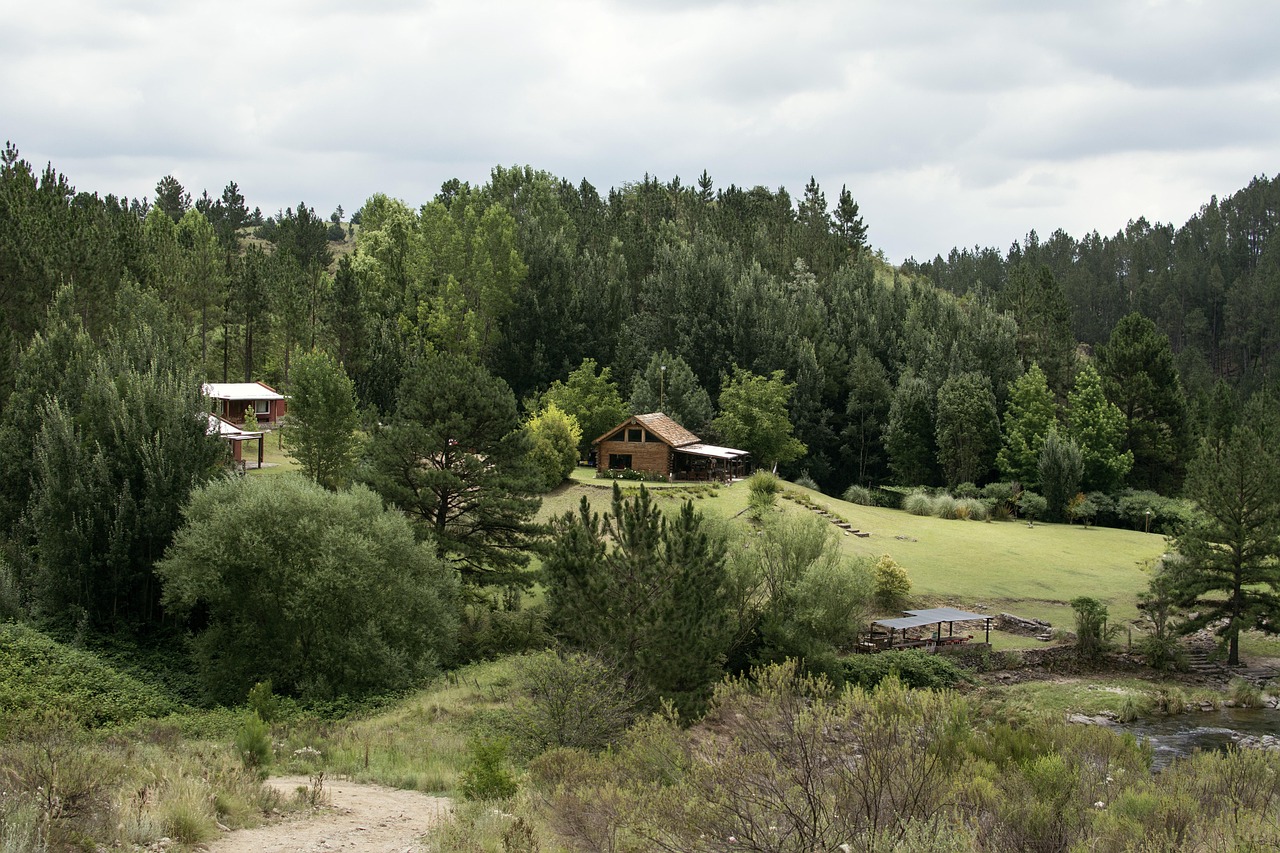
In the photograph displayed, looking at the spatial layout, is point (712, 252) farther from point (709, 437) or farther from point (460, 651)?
point (460, 651)

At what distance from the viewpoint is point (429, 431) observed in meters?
33.4

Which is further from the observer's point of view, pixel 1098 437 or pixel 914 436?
pixel 914 436

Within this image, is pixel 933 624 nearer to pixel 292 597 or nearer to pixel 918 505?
pixel 292 597

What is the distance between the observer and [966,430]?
6500 cm

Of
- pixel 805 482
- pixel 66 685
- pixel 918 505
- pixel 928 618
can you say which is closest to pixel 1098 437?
pixel 918 505

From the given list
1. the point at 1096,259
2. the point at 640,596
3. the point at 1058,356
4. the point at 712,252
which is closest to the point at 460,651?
the point at 640,596

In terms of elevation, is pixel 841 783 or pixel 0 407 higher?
pixel 0 407

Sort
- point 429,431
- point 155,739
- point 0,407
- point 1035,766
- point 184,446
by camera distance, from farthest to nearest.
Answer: point 0,407
point 429,431
point 184,446
point 155,739
point 1035,766

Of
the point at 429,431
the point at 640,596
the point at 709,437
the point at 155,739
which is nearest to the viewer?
the point at 155,739

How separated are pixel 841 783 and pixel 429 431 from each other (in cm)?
2448

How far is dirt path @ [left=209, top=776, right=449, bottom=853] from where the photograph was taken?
1154cm

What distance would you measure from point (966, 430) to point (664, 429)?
21.6 meters

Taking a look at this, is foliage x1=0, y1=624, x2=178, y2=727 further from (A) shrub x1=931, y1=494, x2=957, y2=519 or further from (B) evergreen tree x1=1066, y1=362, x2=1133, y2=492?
(B) evergreen tree x1=1066, y1=362, x2=1133, y2=492

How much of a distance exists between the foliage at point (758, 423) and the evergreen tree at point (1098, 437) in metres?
17.3
